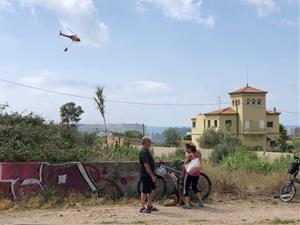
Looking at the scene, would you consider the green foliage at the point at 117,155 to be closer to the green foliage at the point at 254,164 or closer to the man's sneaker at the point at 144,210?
the man's sneaker at the point at 144,210

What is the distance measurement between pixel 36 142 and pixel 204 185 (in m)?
4.74

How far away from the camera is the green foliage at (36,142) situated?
1298cm

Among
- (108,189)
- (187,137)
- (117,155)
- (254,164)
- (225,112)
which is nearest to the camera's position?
(108,189)

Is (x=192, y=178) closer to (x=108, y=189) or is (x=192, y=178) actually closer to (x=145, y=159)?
(x=145, y=159)

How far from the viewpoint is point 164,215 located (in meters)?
11.1

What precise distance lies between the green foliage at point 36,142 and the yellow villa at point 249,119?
82123mm

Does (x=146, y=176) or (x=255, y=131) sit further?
(x=255, y=131)

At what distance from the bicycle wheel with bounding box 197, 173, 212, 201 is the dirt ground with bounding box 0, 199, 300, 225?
21.2 inches

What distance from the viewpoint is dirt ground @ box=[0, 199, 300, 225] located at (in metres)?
10.4

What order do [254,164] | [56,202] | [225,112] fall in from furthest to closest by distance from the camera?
[225,112], [254,164], [56,202]

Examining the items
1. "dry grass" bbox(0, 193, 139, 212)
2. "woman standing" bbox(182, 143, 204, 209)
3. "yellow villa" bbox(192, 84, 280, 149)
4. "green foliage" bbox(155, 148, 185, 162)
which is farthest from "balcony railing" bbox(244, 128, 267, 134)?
"dry grass" bbox(0, 193, 139, 212)

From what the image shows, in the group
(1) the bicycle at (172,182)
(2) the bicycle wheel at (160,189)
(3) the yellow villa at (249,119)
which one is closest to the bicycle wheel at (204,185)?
(1) the bicycle at (172,182)

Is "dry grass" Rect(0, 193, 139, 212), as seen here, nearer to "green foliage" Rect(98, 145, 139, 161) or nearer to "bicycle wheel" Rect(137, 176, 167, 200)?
"bicycle wheel" Rect(137, 176, 167, 200)

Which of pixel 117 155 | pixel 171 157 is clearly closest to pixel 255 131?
pixel 171 157
